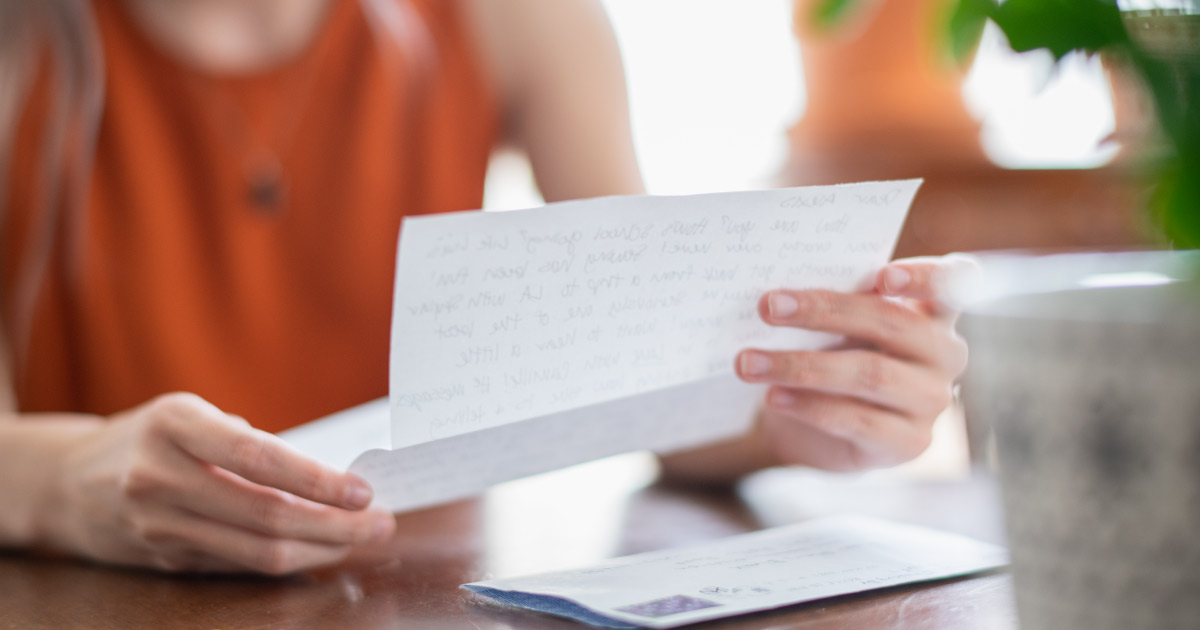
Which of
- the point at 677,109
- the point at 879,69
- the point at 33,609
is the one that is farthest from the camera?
the point at 677,109

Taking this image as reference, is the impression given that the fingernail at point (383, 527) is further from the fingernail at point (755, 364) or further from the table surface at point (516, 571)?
the fingernail at point (755, 364)

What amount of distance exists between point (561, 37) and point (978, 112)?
1.25m

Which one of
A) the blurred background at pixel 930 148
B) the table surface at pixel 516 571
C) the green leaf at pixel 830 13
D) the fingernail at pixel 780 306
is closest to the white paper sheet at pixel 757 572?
the table surface at pixel 516 571

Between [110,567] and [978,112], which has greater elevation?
[978,112]

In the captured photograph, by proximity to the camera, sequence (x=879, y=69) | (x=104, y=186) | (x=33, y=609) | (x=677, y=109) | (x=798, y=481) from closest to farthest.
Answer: (x=33, y=609) → (x=798, y=481) → (x=104, y=186) → (x=879, y=69) → (x=677, y=109)

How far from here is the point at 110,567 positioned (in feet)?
1.83

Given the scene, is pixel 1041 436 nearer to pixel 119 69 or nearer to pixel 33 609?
pixel 33 609

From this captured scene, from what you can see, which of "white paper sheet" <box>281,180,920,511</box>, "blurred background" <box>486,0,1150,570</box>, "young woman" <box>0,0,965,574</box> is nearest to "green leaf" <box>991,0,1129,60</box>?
"white paper sheet" <box>281,180,920,511</box>

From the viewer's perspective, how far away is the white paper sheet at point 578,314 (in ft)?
1.50

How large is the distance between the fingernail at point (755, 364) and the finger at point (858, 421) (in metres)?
0.05

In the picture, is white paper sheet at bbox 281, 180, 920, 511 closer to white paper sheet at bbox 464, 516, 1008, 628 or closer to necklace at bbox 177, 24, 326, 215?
white paper sheet at bbox 464, 516, 1008, 628

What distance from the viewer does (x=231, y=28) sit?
1113mm

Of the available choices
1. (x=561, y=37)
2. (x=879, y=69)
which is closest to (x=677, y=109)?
(x=879, y=69)

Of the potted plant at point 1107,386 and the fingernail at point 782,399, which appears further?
the fingernail at point 782,399
